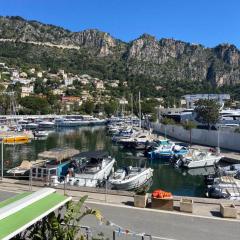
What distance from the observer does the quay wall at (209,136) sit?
51344 millimetres

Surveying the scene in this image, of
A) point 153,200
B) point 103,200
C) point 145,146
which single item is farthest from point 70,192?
point 145,146

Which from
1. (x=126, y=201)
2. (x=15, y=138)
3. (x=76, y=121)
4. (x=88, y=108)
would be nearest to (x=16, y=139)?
(x=15, y=138)

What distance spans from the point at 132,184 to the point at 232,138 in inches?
923

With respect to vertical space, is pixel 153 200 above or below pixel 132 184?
above

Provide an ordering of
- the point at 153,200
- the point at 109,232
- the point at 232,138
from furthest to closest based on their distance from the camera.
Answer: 1. the point at 232,138
2. the point at 153,200
3. the point at 109,232

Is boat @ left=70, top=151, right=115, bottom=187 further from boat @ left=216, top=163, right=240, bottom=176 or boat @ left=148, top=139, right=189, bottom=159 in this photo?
boat @ left=148, top=139, right=189, bottom=159

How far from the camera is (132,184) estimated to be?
105ft

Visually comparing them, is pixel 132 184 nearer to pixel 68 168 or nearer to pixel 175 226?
pixel 68 168

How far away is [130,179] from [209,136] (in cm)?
2844

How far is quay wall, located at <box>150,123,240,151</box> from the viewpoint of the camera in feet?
168

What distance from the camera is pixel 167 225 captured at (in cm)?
1497

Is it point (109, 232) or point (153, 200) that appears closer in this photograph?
point (109, 232)

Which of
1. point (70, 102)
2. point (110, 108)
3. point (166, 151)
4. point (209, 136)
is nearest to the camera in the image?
point (166, 151)

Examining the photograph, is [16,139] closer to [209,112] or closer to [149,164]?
[149,164]
